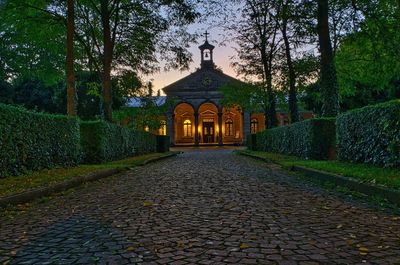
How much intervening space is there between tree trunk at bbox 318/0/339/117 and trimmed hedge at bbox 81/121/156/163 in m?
8.85

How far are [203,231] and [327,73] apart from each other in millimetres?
12720

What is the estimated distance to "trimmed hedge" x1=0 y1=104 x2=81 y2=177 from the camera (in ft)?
31.6

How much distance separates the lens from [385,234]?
410cm

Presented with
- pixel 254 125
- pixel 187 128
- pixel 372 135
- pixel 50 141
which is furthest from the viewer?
pixel 187 128

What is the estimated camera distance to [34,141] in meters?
11.2

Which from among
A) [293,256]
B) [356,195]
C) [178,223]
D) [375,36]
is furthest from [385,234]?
[375,36]

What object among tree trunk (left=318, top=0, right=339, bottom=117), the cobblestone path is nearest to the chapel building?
tree trunk (left=318, top=0, right=339, bottom=117)

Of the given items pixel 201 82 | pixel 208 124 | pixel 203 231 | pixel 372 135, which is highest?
pixel 201 82

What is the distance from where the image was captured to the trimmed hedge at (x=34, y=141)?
963cm

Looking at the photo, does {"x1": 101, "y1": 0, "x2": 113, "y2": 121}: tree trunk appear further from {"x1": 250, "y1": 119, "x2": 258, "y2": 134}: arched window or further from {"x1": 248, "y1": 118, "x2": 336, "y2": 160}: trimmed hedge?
{"x1": 250, "y1": 119, "x2": 258, "y2": 134}: arched window

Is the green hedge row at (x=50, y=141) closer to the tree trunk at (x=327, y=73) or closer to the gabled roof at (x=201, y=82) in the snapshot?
the tree trunk at (x=327, y=73)

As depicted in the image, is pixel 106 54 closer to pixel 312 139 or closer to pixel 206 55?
pixel 312 139

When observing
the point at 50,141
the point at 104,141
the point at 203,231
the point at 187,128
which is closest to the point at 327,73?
the point at 104,141

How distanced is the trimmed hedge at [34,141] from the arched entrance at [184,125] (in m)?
45.8
